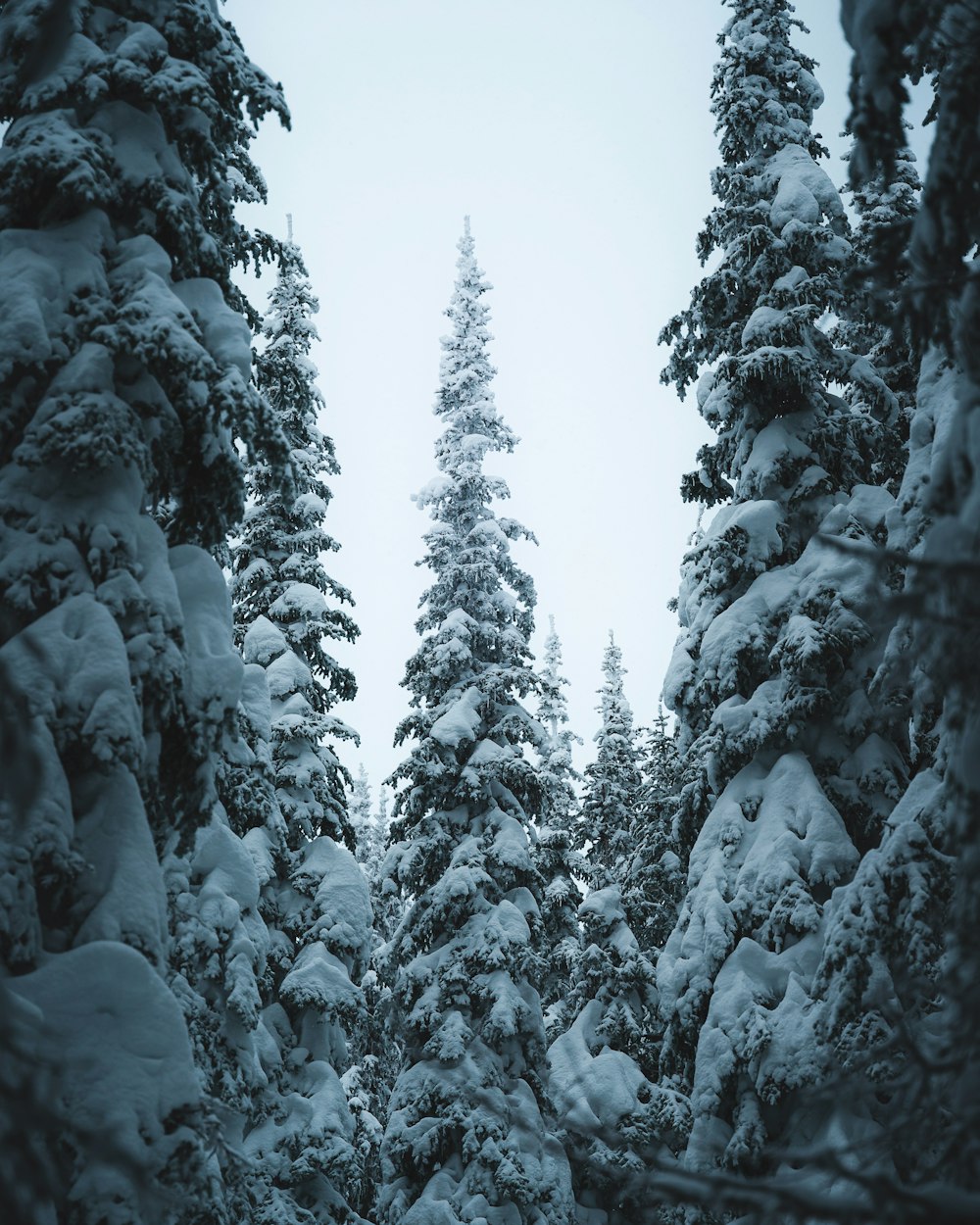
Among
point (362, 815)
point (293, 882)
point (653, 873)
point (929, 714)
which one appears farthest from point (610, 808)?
point (362, 815)

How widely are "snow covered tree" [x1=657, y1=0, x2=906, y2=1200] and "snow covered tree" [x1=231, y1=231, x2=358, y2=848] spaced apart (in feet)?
22.1

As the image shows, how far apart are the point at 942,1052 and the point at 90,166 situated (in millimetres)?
7354

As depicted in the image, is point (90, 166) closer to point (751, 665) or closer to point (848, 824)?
point (751, 665)

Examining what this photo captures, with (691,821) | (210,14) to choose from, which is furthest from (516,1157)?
(210,14)

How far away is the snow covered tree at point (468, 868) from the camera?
15.7 meters

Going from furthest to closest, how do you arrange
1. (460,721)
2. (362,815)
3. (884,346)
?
(362,815), (460,721), (884,346)

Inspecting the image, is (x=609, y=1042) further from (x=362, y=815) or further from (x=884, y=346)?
(x=362, y=815)

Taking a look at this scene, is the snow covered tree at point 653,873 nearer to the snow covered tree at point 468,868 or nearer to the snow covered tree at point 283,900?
the snow covered tree at point 468,868

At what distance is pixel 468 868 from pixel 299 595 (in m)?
5.89

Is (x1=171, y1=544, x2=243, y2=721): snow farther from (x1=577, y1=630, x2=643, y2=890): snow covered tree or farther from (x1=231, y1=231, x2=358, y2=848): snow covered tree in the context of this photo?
(x1=577, y1=630, x2=643, y2=890): snow covered tree

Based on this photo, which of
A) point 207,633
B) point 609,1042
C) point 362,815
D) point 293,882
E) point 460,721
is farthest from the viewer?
point 362,815

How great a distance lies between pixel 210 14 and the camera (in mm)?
8312

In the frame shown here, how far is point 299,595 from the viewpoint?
18.6 m

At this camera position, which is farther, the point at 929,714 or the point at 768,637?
the point at 768,637
